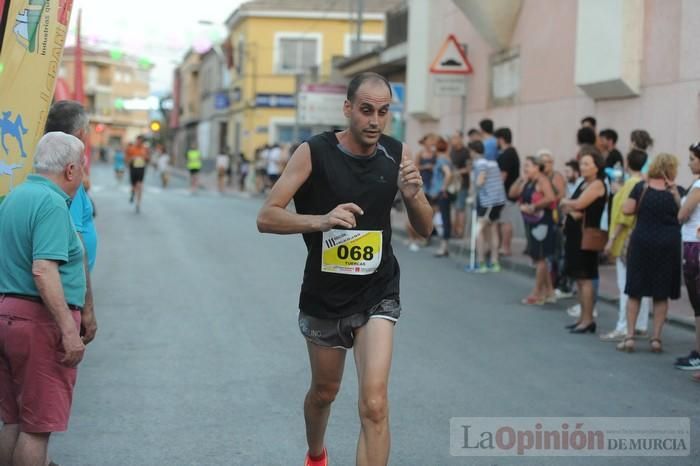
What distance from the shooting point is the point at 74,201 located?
19.2 ft

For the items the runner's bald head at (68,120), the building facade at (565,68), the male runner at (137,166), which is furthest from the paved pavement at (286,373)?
the male runner at (137,166)

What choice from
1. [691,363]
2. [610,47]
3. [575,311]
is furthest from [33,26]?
[610,47]

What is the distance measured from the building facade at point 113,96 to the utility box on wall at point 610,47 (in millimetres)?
105182

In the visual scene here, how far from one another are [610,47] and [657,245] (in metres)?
7.48

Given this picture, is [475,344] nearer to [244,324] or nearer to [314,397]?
[244,324]

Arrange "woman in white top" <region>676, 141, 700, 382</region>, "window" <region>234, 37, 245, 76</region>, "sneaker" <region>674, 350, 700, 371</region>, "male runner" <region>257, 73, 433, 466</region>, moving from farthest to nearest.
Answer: "window" <region>234, 37, 245, 76</region> < "sneaker" <region>674, 350, 700, 371</region> < "woman in white top" <region>676, 141, 700, 382</region> < "male runner" <region>257, 73, 433, 466</region>

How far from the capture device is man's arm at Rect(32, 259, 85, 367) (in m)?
4.72

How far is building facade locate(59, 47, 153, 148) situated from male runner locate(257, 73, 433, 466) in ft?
381

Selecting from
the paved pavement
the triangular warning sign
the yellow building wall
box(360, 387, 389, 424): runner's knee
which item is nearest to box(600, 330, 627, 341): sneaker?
the paved pavement

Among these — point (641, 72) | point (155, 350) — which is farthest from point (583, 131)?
point (155, 350)

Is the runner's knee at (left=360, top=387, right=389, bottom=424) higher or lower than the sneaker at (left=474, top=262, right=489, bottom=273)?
higher

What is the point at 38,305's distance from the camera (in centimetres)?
484

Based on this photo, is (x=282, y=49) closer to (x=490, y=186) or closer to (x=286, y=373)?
(x=490, y=186)

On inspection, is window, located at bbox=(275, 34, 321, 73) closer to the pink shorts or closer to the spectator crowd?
the spectator crowd
